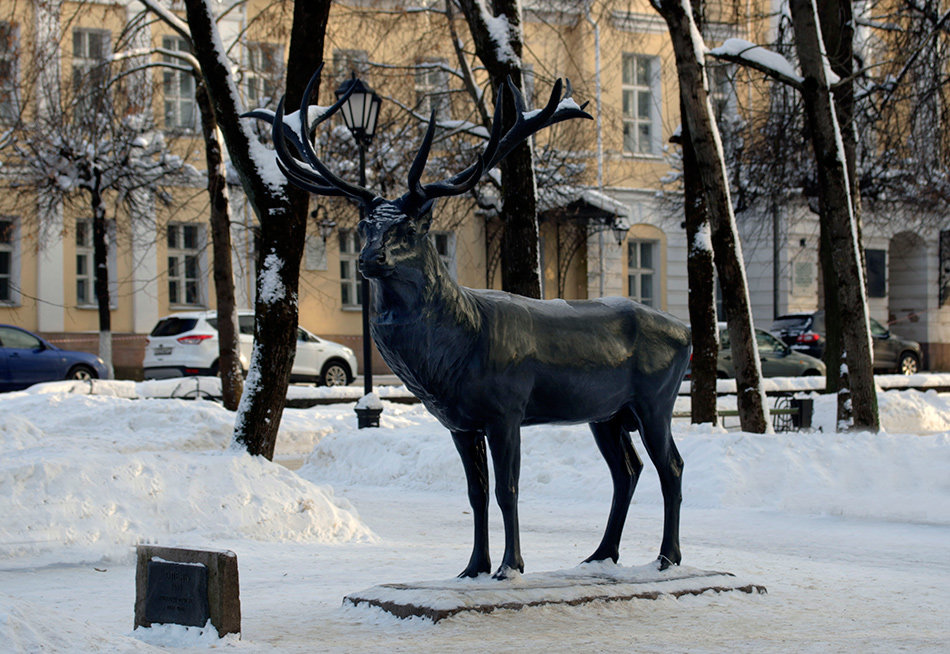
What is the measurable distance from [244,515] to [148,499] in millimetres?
758

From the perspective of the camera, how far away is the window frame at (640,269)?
3872cm

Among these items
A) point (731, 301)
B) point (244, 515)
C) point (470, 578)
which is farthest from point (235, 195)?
point (470, 578)

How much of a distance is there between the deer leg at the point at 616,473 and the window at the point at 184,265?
2784 centimetres

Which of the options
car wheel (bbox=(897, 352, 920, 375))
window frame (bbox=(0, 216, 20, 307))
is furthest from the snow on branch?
car wheel (bbox=(897, 352, 920, 375))

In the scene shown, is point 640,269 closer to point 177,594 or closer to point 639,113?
point 639,113

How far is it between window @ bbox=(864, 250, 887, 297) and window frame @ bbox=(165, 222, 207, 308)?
23.0m

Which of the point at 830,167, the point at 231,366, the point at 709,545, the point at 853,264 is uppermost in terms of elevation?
the point at 830,167

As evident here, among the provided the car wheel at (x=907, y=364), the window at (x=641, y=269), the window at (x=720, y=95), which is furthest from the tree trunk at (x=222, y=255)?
the car wheel at (x=907, y=364)

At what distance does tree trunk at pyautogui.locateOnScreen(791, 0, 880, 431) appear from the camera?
14148 mm

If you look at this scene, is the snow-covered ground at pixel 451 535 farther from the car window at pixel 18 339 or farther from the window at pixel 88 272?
the window at pixel 88 272

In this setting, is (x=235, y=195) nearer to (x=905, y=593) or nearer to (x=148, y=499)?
(x=148, y=499)

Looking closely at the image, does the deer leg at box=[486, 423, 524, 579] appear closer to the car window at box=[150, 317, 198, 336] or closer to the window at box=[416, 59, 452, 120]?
the window at box=[416, 59, 452, 120]

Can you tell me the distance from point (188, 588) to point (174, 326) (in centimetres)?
2254

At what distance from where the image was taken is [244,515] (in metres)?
9.48
